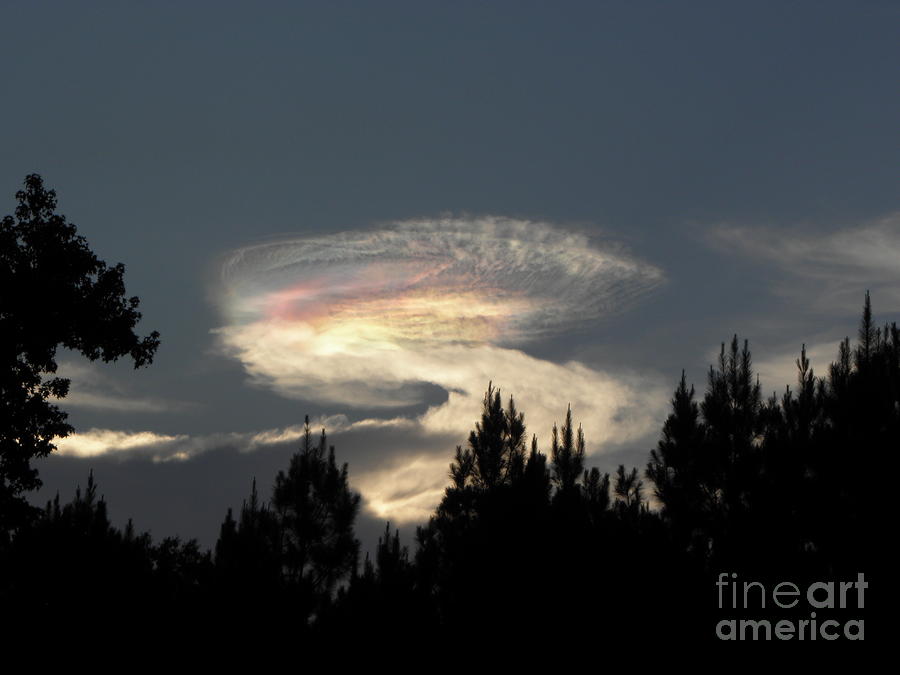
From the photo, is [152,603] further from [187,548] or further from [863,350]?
[863,350]

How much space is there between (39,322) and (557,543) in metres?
15.6

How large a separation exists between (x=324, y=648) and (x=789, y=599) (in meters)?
17.5

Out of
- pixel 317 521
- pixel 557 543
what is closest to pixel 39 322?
pixel 557 543

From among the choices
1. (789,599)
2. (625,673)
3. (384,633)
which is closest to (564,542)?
(625,673)

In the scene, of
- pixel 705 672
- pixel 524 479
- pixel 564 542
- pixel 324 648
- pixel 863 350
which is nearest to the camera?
pixel 705 672

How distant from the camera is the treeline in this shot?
27.0 meters

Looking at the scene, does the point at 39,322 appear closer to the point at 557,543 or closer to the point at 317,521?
the point at 557,543

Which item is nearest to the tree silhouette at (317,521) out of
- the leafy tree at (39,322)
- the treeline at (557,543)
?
the treeline at (557,543)

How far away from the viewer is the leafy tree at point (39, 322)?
952 inches

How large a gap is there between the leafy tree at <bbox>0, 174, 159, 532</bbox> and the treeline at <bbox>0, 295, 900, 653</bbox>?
2.64m

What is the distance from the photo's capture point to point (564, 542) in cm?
2822

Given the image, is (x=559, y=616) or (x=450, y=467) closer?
(x=559, y=616)

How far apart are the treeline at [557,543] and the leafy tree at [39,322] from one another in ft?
8.65

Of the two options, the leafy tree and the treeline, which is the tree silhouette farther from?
the leafy tree
